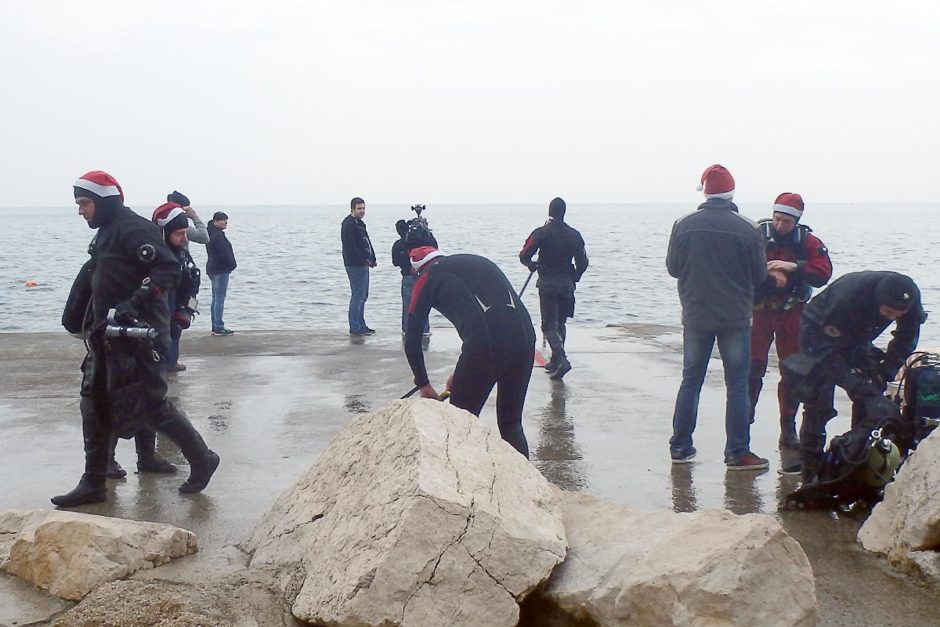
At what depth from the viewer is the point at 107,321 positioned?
5.55m

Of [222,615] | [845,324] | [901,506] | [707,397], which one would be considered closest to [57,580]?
[222,615]

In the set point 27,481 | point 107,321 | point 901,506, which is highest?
point 107,321

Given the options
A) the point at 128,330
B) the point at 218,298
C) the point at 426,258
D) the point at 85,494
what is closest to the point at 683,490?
the point at 426,258

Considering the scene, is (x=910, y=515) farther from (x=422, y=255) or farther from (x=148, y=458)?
(x=148, y=458)

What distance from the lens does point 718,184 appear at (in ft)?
20.9

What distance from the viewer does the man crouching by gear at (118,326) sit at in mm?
5582

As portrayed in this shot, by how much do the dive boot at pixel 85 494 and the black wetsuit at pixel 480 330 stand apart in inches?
74.2

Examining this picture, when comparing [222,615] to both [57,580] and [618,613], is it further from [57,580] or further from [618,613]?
[618,613]

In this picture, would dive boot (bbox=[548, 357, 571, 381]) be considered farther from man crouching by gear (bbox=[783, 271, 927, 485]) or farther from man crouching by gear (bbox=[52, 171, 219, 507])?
man crouching by gear (bbox=[52, 171, 219, 507])

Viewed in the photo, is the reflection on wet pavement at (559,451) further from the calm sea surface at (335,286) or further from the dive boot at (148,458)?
the calm sea surface at (335,286)

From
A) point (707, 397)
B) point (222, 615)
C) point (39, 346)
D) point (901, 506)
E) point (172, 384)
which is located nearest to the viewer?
point (222, 615)

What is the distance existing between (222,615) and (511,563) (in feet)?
3.74

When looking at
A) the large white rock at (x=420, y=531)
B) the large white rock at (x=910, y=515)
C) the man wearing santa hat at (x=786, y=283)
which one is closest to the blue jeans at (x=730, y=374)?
the man wearing santa hat at (x=786, y=283)

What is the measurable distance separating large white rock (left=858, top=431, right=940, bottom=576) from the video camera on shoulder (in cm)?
384
